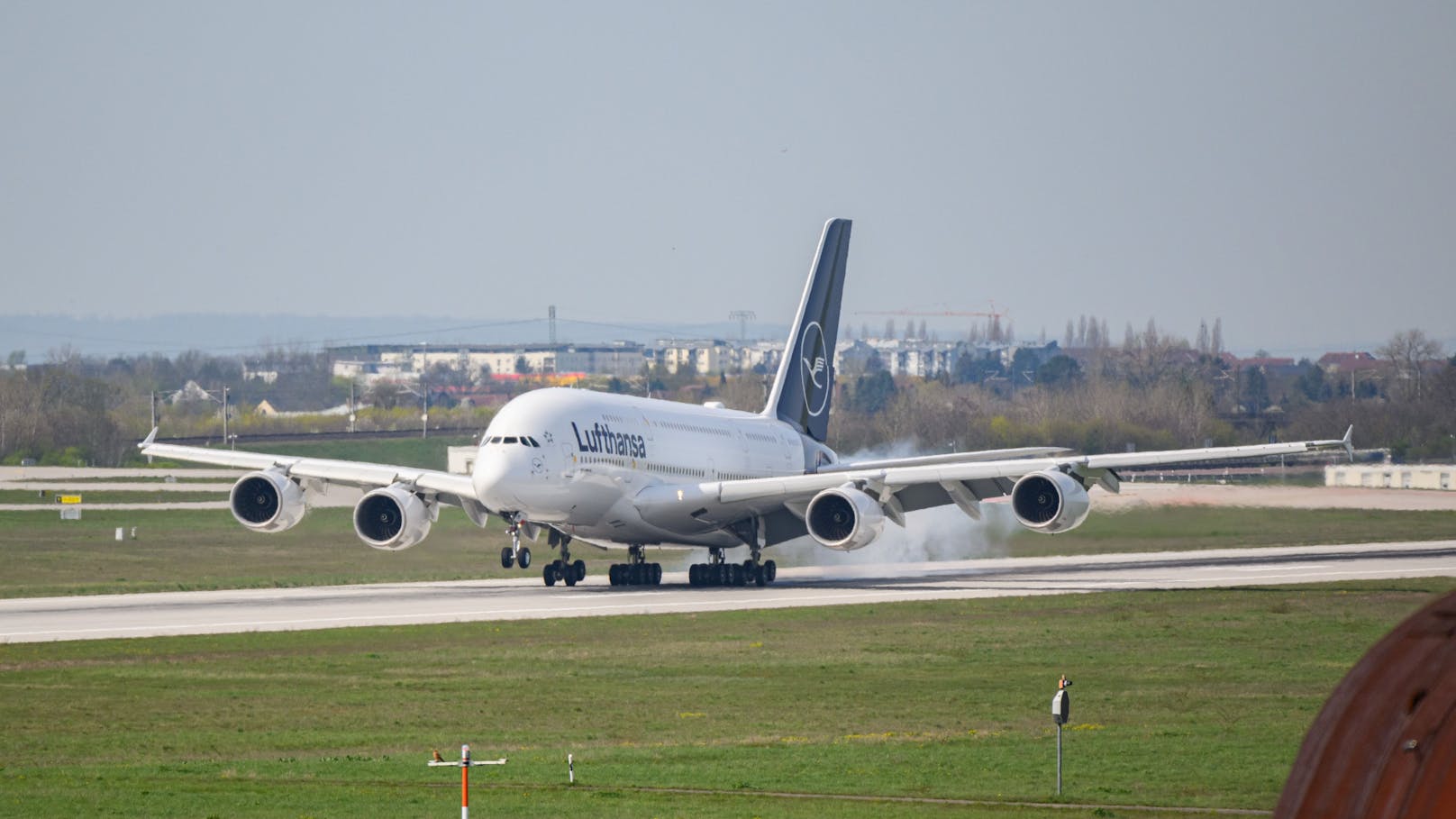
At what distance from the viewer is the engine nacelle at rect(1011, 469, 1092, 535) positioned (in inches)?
1726

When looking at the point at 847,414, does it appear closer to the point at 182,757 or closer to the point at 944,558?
the point at 944,558

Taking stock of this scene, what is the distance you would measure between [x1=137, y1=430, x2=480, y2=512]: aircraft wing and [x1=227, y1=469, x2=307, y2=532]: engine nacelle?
58cm

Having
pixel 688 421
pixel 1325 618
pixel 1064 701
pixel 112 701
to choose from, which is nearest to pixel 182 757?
pixel 112 701

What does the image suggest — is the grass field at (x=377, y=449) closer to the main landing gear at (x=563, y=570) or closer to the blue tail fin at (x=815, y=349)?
the blue tail fin at (x=815, y=349)

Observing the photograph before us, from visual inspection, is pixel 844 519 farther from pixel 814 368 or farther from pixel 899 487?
pixel 814 368

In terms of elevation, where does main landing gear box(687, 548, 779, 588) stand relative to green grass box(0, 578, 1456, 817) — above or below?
above

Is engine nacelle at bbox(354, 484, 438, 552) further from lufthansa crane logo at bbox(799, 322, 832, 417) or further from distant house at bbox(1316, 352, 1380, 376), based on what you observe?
distant house at bbox(1316, 352, 1380, 376)

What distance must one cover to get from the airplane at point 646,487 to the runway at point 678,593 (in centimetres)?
144

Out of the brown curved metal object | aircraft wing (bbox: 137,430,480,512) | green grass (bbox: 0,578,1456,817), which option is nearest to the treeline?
aircraft wing (bbox: 137,430,480,512)

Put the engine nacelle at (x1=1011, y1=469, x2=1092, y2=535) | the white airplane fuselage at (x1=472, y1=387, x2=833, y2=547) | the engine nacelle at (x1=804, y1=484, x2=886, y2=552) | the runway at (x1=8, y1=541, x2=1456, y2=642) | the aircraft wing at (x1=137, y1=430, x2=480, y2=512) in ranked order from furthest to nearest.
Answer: the aircraft wing at (x1=137, y1=430, x2=480, y2=512) → the engine nacelle at (x1=804, y1=484, x2=886, y2=552) → the engine nacelle at (x1=1011, y1=469, x2=1092, y2=535) → the white airplane fuselage at (x1=472, y1=387, x2=833, y2=547) → the runway at (x1=8, y1=541, x2=1456, y2=642)

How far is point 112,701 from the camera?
26281 mm

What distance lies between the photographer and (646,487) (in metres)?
46.4

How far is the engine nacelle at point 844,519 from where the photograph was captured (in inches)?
1742

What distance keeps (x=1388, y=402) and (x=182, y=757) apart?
88.6 metres
